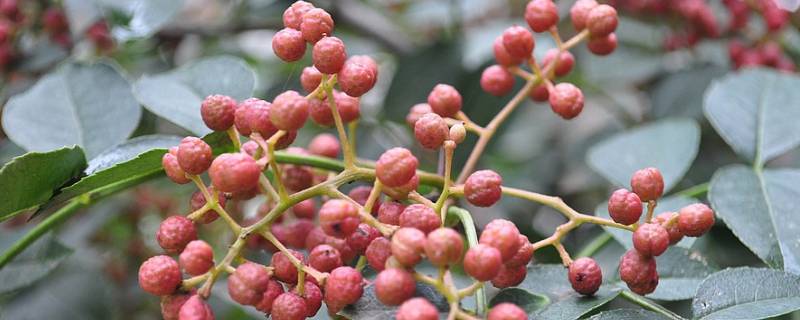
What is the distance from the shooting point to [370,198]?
0.89 metres

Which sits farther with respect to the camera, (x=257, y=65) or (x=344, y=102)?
(x=257, y=65)

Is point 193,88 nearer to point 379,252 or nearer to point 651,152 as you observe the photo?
point 379,252

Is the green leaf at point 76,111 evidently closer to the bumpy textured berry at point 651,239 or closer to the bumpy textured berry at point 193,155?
the bumpy textured berry at point 193,155

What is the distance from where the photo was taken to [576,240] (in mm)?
1625

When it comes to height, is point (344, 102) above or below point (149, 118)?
above

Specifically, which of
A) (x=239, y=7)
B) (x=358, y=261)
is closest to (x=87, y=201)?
(x=358, y=261)

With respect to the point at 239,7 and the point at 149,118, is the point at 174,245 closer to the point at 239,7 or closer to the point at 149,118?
Answer: the point at 149,118

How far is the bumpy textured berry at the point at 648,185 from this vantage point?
36.4 inches

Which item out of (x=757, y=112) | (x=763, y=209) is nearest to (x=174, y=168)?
(x=763, y=209)

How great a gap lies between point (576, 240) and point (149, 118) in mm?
930

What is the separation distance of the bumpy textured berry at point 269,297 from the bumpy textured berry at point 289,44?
284mm

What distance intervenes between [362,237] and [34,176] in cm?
42

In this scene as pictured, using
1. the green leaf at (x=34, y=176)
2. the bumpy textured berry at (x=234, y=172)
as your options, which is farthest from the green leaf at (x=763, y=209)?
the green leaf at (x=34, y=176)

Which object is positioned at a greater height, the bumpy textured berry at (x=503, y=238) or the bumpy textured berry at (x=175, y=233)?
the bumpy textured berry at (x=503, y=238)
